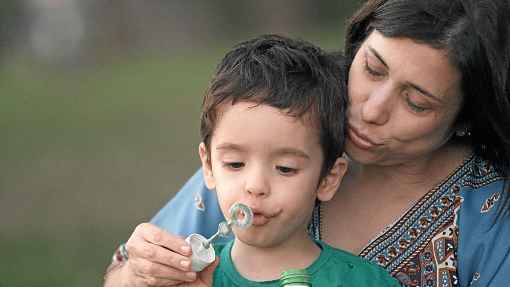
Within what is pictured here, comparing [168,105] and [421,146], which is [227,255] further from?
[168,105]

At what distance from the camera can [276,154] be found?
245 centimetres

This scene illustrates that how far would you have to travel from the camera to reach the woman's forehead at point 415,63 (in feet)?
8.95

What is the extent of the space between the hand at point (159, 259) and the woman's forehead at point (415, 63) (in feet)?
2.56

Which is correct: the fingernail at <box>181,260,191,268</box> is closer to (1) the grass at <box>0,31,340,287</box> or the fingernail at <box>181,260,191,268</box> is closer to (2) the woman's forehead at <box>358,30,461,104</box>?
(2) the woman's forehead at <box>358,30,461,104</box>

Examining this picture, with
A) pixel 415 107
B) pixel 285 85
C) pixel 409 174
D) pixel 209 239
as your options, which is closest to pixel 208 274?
pixel 209 239

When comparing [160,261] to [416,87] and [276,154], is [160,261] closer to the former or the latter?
[276,154]

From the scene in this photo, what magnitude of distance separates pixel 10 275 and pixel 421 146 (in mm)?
3174

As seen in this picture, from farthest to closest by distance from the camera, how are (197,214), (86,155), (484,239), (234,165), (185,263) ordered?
(86,155)
(197,214)
(484,239)
(234,165)
(185,263)

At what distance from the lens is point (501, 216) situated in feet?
9.71

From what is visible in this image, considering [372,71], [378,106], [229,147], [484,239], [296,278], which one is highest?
[372,71]

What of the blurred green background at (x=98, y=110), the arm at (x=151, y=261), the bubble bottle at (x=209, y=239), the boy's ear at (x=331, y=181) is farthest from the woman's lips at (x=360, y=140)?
the blurred green background at (x=98, y=110)

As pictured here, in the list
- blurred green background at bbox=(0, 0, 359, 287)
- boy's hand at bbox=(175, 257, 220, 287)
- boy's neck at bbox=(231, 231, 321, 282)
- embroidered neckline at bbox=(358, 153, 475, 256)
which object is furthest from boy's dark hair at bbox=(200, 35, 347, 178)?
blurred green background at bbox=(0, 0, 359, 287)

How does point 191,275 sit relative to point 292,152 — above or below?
below

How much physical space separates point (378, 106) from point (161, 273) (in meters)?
0.76
